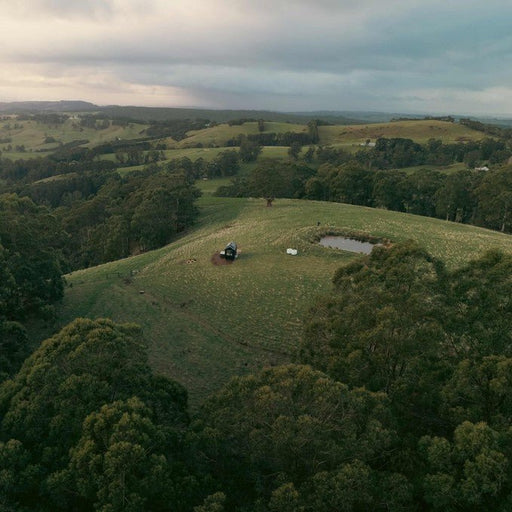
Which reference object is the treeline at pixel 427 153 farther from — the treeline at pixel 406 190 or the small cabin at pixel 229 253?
the small cabin at pixel 229 253

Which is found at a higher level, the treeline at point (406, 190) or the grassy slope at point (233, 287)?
the treeline at point (406, 190)

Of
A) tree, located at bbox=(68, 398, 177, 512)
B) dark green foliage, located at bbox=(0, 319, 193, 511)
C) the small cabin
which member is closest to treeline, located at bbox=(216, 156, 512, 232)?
the small cabin

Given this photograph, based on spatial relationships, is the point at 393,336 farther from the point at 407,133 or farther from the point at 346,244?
the point at 407,133

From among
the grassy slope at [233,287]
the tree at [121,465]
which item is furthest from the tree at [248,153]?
the tree at [121,465]

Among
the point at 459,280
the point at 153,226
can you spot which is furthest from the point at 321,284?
the point at 153,226

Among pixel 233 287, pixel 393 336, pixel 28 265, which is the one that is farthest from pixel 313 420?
pixel 28 265
